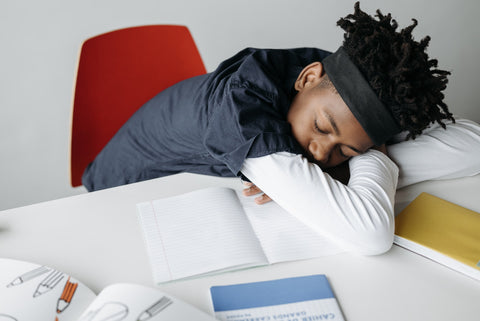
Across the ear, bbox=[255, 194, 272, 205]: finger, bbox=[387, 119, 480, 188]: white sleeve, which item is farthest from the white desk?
the ear

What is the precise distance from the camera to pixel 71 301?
0.67m

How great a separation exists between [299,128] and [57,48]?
114cm

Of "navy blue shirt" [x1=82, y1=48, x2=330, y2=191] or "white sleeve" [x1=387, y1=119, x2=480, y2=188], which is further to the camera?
"white sleeve" [x1=387, y1=119, x2=480, y2=188]

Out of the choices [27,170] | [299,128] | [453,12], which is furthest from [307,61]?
[453,12]

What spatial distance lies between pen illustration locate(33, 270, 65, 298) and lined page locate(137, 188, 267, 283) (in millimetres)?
150

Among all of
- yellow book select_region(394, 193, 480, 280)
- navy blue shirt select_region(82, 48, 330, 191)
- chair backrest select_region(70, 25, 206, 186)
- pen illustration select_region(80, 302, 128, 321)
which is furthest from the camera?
chair backrest select_region(70, 25, 206, 186)

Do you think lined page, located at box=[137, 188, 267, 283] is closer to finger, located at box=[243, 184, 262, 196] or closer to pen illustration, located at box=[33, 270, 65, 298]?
finger, located at box=[243, 184, 262, 196]

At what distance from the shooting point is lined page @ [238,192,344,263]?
0.82 meters

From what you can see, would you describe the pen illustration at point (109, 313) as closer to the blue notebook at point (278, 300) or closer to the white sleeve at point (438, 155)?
the blue notebook at point (278, 300)

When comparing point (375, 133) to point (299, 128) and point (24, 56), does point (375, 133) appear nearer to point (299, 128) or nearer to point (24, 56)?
point (299, 128)

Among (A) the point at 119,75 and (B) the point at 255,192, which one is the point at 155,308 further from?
(A) the point at 119,75

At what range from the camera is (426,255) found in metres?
0.84

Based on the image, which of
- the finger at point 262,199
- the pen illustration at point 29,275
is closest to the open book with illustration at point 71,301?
the pen illustration at point 29,275

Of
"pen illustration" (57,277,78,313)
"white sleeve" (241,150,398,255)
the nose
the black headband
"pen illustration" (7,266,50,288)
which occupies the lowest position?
"pen illustration" (57,277,78,313)
